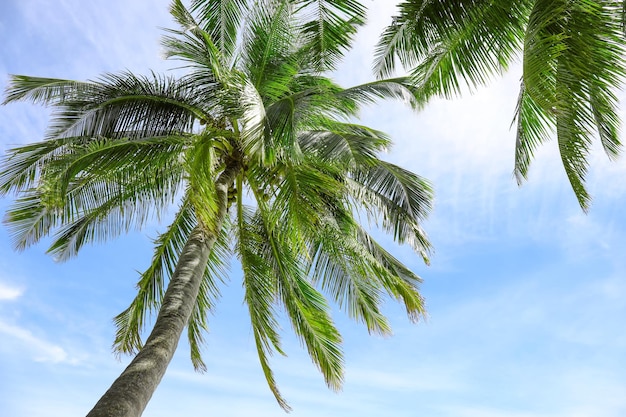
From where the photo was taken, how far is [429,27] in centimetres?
693

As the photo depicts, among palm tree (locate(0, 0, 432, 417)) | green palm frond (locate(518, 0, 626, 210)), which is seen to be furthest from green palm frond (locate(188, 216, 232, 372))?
green palm frond (locate(518, 0, 626, 210))

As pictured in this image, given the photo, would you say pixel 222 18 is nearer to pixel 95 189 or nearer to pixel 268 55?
pixel 268 55

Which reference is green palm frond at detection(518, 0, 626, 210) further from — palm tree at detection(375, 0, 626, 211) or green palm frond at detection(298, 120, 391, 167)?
green palm frond at detection(298, 120, 391, 167)

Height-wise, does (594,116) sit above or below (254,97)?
above

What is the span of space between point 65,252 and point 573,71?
835 centimetres

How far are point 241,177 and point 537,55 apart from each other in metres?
4.40

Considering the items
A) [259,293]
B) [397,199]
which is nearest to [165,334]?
[259,293]

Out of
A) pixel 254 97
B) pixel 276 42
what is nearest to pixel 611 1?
pixel 254 97

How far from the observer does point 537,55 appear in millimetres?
5570

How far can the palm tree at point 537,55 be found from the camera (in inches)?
219

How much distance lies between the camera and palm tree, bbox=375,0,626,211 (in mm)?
5559

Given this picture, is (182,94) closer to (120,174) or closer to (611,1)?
(120,174)

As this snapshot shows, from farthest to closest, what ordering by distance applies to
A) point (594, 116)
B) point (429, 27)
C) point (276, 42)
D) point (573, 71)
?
point (276, 42), point (429, 27), point (594, 116), point (573, 71)

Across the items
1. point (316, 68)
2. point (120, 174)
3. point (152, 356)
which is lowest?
point (152, 356)
